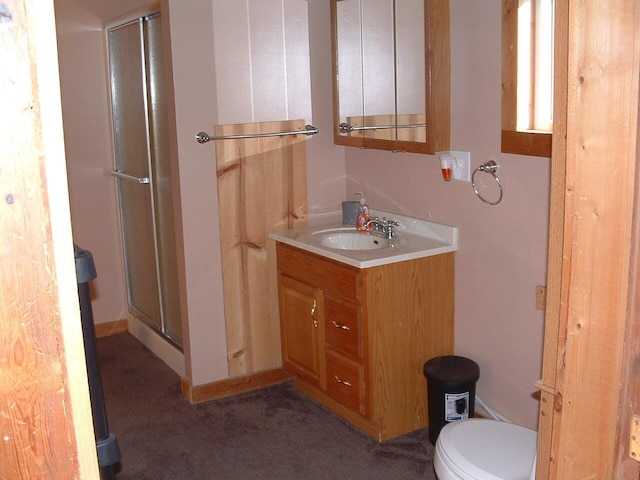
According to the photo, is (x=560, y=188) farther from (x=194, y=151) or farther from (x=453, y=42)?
(x=194, y=151)

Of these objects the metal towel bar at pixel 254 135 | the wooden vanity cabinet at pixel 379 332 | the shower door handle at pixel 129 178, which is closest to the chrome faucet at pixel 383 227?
the wooden vanity cabinet at pixel 379 332

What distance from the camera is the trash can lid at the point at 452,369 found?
2.92 meters

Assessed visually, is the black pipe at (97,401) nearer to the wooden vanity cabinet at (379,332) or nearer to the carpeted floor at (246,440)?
the carpeted floor at (246,440)

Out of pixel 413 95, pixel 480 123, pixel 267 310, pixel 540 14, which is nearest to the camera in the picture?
pixel 540 14

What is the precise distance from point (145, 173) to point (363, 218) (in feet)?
4.12

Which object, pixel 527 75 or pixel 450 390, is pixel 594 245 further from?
pixel 450 390

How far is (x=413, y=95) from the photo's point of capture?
10.1 ft

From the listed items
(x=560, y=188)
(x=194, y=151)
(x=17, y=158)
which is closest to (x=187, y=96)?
(x=194, y=151)

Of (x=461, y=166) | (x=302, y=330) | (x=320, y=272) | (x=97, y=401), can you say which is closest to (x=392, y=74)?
(x=461, y=166)

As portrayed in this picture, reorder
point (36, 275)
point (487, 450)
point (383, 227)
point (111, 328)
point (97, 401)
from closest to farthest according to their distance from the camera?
point (36, 275) < point (97, 401) < point (487, 450) < point (383, 227) < point (111, 328)

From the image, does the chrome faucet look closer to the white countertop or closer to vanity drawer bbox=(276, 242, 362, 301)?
the white countertop

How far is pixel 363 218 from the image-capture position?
349 cm

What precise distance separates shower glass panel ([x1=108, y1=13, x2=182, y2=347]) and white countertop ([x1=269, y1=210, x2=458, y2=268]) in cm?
71

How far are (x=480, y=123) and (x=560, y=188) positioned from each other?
131cm
